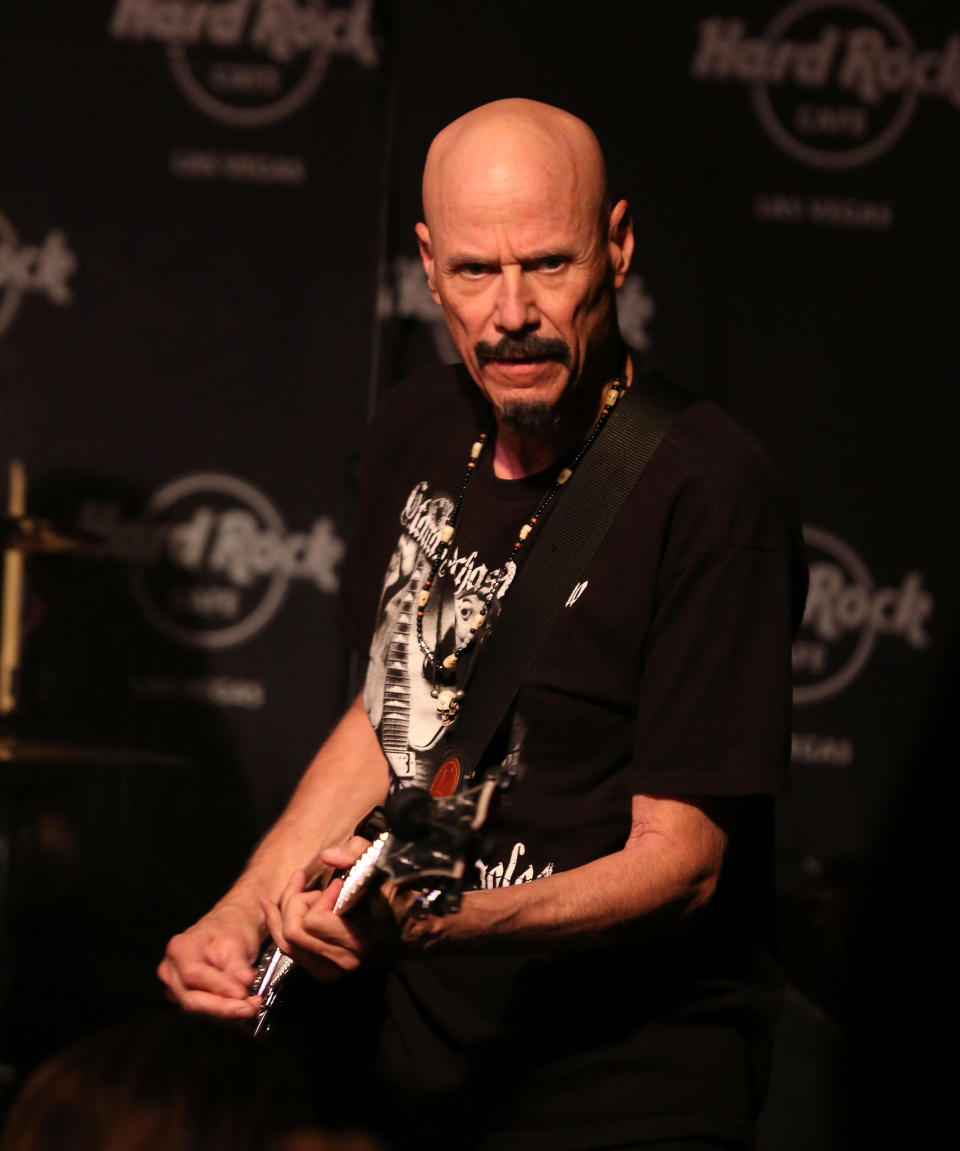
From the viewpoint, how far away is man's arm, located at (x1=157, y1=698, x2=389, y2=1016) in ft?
6.70

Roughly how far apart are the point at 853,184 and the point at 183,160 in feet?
6.60

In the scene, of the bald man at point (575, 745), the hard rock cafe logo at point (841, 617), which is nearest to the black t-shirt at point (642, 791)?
the bald man at point (575, 745)

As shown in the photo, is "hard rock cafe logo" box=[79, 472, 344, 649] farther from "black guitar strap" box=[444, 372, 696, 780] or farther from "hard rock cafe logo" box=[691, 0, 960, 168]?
"black guitar strap" box=[444, 372, 696, 780]

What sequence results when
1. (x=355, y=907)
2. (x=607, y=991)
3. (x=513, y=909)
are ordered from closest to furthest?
(x=355, y=907) → (x=513, y=909) → (x=607, y=991)

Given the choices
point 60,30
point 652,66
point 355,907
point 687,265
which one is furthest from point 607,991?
point 60,30

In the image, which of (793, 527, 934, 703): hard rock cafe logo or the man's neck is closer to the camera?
the man's neck

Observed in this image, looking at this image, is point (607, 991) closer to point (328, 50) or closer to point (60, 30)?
point (328, 50)

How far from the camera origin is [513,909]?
5.80ft

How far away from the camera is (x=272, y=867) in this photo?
2.29m

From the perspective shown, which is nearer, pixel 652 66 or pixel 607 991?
pixel 607 991

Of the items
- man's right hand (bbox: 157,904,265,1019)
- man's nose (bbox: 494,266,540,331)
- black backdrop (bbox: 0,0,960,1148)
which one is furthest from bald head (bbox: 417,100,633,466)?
black backdrop (bbox: 0,0,960,1148)

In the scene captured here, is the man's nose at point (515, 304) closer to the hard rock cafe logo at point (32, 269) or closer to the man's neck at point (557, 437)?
the man's neck at point (557, 437)

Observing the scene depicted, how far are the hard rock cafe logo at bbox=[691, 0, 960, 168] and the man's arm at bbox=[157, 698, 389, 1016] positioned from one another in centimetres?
271

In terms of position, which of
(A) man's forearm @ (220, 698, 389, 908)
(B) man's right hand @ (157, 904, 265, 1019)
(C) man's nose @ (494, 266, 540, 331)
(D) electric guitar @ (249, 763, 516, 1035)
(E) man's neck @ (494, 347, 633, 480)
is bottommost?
(B) man's right hand @ (157, 904, 265, 1019)
